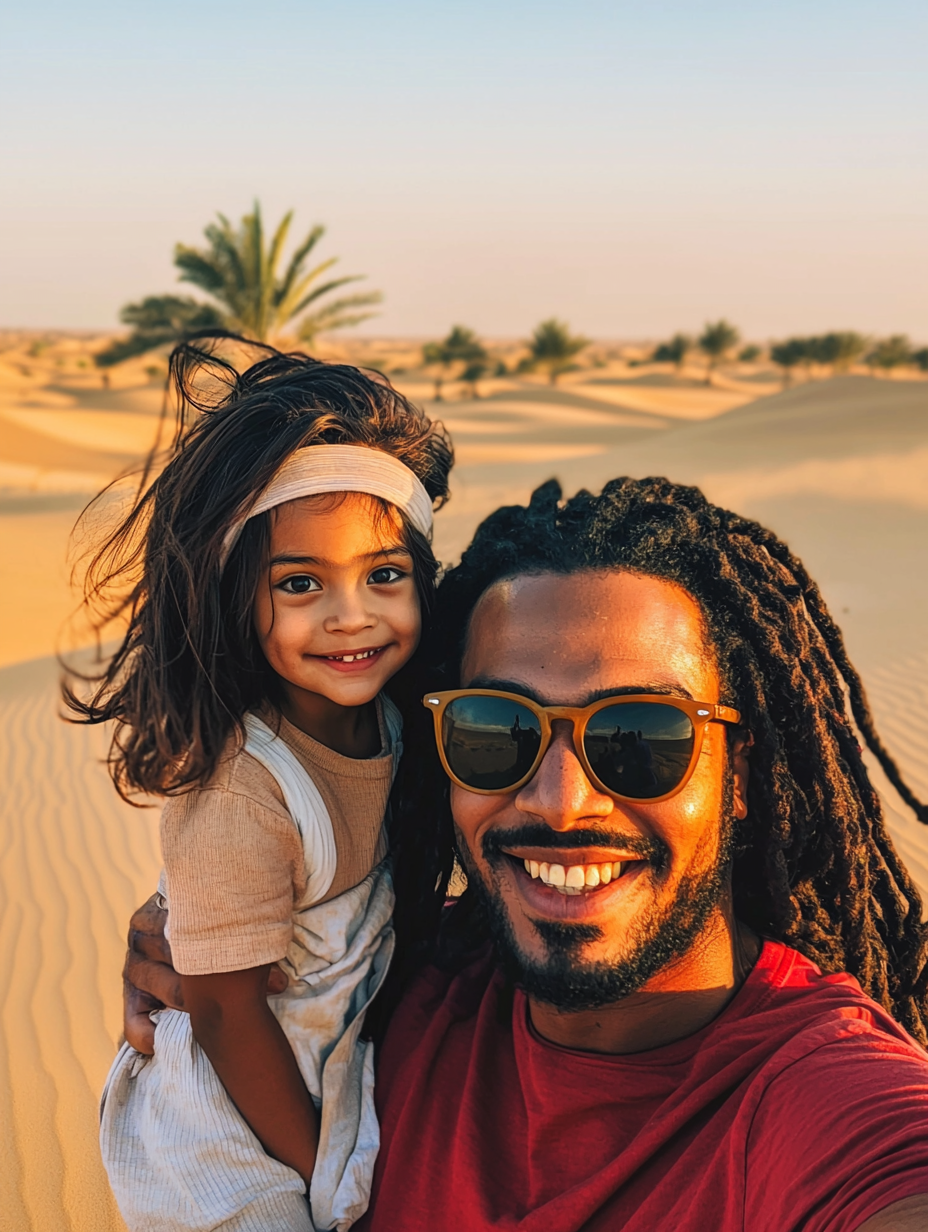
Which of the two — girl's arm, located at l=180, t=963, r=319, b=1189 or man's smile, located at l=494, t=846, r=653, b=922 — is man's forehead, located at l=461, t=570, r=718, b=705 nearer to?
man's smile, located at l=494, t=846, r=653, b=922

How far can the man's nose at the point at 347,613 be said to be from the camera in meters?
2.40

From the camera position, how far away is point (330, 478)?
8.01 feet

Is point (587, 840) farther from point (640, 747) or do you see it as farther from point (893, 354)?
point (893, 354)

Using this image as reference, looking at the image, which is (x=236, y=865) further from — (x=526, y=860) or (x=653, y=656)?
(x=653, y=656)

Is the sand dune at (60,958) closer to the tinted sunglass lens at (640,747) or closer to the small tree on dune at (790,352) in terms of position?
the tinted sunglass lens at (640,747)

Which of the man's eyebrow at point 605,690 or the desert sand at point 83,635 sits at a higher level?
the man's eyebrow at point 605,690

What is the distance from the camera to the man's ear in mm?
2148

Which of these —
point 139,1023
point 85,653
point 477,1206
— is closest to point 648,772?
Result: point 477,1206

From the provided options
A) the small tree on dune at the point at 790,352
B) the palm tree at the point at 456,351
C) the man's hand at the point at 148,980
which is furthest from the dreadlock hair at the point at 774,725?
the small tree on dune at the point at 790,352

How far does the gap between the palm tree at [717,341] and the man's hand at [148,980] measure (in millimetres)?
51285

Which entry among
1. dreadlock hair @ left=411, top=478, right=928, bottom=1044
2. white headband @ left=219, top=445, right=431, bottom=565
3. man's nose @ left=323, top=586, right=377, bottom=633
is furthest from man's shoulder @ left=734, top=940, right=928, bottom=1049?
white headband @ left=219, top=445, right=431, bottom=565

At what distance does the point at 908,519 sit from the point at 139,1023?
1386cm

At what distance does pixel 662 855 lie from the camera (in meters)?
1.93

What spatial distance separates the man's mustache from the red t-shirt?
0.28m
